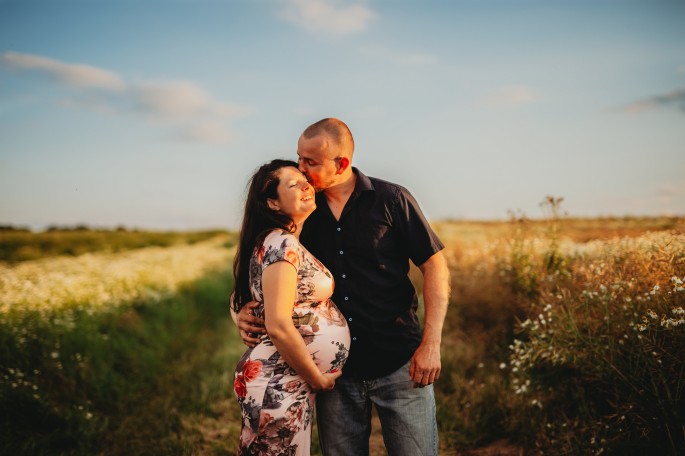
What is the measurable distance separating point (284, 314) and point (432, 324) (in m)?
0.96

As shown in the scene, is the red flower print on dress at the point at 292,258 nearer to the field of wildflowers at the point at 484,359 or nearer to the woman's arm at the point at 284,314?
the woman's arm at the point at 284,314

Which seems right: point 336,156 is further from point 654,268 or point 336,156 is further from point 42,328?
point 42,328

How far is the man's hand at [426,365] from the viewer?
2.74 m

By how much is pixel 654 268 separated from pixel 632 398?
3.47ft

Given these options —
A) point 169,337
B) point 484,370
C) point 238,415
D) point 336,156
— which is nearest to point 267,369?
point 336,156

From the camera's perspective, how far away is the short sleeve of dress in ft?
8.04

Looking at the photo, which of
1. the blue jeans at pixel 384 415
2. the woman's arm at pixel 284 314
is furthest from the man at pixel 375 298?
the woman's arm at pixel 284 314

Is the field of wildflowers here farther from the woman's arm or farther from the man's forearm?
the woman's arm

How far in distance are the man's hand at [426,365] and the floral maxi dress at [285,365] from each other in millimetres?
447

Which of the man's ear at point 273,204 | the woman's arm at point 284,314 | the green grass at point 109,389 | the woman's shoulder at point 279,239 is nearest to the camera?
the woman's arm at point 284,314

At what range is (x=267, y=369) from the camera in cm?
252

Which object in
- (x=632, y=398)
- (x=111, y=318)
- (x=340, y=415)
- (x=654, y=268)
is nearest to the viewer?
(x=340, y=415)

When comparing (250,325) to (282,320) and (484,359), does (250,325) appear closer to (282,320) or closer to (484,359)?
(282,320)

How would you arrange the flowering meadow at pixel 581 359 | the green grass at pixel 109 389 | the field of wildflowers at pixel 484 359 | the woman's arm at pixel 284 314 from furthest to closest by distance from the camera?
the green grass at pixel 109 389 → the field of wildflowers at pixel 484 359 → the flowering meadow at pixel 581 359 → the woman's arm at pixel 284 314
